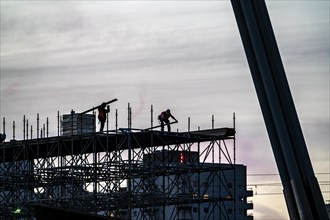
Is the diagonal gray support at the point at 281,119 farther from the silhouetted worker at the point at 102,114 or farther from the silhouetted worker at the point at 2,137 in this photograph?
the silhouetted worker at the point at 2,137

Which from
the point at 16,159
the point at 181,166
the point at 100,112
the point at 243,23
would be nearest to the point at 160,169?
the point at 181,166

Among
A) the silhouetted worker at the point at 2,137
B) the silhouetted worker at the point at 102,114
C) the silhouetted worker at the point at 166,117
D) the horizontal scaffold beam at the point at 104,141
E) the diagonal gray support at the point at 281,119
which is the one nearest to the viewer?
the diagonal gray support at the point at 281,119

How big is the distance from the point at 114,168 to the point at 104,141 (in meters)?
2.08

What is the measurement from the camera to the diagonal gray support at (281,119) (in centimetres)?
1173

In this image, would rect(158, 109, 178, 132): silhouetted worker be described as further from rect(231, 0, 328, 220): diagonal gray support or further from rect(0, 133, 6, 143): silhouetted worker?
rect(231, 0, 328, 220): diagonal gray support

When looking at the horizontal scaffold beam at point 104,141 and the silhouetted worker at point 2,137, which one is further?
the silhouetted worker at point 2,137

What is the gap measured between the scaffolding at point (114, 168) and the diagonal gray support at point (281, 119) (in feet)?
127

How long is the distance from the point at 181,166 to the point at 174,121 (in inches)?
113

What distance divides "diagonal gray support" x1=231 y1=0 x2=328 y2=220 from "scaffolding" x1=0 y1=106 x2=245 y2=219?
38.8 metres

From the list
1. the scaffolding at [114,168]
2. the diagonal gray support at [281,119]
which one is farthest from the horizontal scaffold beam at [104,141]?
the diagonal gray support at [281,119]

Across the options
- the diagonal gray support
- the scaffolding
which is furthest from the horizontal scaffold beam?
the diagonal gray support

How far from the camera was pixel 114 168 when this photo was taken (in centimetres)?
5616

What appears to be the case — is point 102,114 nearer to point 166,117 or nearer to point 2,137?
point 166,117

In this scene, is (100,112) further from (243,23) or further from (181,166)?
(243,23)
